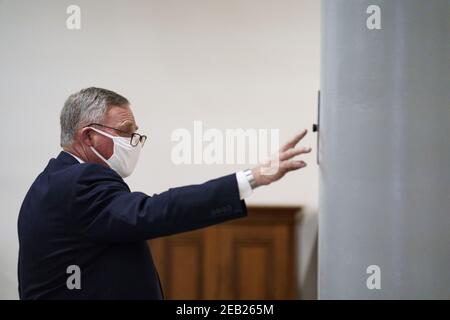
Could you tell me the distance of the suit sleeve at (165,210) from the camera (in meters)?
1.47

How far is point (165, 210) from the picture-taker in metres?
1.47

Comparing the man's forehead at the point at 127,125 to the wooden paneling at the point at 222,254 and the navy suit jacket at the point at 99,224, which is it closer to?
the navy suit jacket at the point at 99,224

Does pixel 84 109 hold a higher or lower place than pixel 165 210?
higher

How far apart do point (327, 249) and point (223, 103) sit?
3.02 m

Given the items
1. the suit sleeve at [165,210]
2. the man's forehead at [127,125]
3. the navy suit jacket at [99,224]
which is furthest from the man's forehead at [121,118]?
the suit sleeve at [165,210]

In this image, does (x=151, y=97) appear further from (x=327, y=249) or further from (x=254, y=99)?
(x=327, y=249)

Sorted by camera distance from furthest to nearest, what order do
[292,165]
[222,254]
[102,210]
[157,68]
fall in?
1. [157,68]
2. [222,254]
3. [102,210]
4. [292,165]

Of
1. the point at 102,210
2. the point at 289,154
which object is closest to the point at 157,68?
the point at 102,210

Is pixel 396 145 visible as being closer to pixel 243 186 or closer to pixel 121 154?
pixel 243 186

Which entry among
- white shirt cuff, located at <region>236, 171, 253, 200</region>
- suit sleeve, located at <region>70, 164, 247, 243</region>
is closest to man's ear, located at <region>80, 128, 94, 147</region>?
suit sleeve, located at <region>70, 164, 247, 243</region>

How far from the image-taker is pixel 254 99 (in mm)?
4531

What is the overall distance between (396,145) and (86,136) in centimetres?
94

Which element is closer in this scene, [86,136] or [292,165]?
[292,165]

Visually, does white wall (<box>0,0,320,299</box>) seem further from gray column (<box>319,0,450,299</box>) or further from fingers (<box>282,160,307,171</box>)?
fingers (<box>282,160,307,171</box>)
